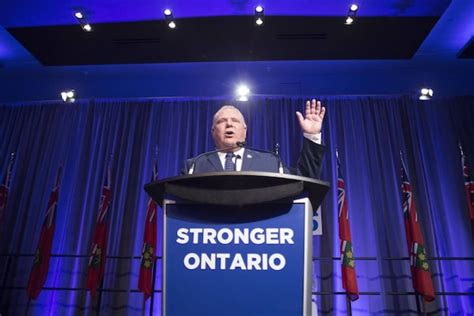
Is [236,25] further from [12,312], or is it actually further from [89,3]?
[12,312]

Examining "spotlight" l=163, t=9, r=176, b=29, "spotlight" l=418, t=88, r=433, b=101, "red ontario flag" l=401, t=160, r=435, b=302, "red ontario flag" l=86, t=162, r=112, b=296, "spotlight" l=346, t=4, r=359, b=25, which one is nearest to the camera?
"red ontario flag" l=401, t=160, r=435, b=302

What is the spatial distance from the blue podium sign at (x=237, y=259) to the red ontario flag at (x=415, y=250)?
3343 millimetres

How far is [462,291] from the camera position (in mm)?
3930

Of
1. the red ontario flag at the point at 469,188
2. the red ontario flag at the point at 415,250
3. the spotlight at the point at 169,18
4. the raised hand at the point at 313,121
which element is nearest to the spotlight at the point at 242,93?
the spotlight at the point at 169,18

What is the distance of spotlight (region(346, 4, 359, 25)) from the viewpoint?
3949 millimetres

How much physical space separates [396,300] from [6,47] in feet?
18.4

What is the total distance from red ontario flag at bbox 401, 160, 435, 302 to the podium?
331 cm

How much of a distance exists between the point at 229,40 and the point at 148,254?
8.53 feet

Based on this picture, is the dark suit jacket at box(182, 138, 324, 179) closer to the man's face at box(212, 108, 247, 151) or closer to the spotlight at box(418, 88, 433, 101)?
the man's face at box(212, 108, 247, 151)

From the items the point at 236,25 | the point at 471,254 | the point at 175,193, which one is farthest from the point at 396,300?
the point at 175,193

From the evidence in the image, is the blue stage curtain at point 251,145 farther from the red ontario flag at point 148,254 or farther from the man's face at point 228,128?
the man's face at point 228,128

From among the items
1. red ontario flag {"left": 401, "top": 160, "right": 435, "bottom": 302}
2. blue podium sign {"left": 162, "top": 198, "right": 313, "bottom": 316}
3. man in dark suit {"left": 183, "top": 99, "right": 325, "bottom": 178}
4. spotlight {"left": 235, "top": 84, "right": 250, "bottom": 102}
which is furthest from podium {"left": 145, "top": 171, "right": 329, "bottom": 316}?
spotlight {"left": 235, "top": 84, "right": 250, "bottom": 102}

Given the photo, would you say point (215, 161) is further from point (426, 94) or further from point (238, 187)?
point (426, 94)

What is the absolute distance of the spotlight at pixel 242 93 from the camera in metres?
5.01
